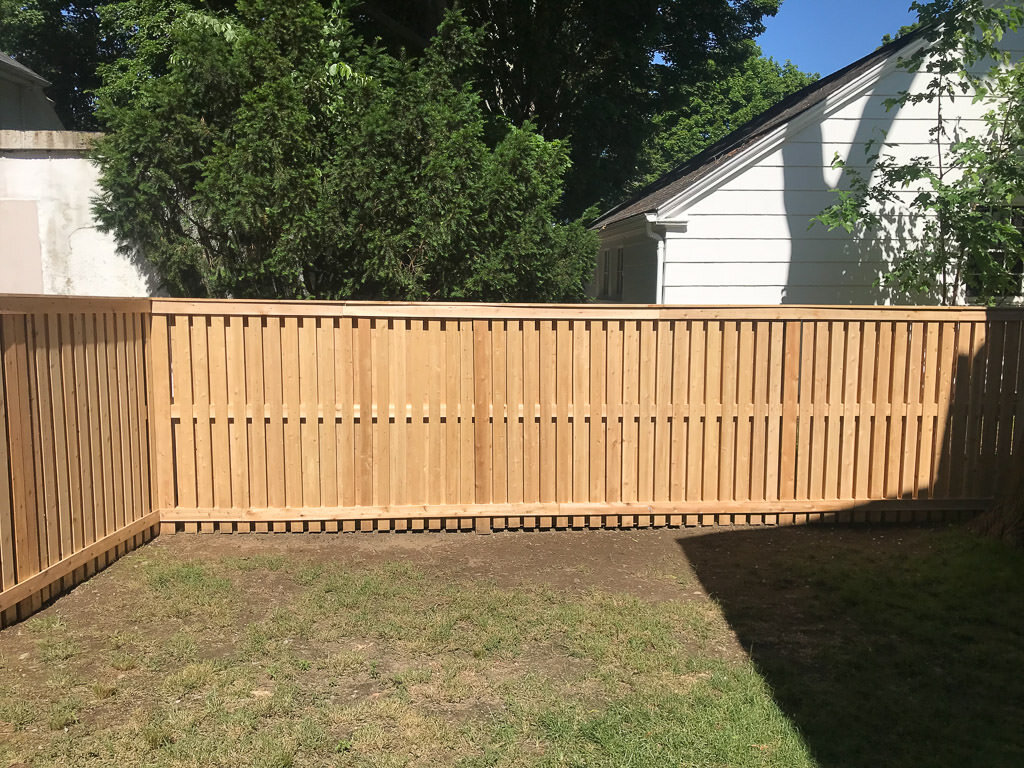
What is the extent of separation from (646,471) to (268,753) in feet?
13.1

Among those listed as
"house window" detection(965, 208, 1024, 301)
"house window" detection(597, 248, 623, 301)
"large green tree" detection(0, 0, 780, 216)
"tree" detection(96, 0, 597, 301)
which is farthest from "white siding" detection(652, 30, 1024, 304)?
"large green tree" detection(0, 0, 780, 216)

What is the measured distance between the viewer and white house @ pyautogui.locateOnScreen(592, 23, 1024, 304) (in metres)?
9.41

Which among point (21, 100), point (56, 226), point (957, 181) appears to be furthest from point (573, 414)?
point (21, 100)

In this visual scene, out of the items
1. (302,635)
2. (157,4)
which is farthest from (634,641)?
(157,4)

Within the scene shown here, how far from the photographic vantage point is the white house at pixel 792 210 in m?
9.41

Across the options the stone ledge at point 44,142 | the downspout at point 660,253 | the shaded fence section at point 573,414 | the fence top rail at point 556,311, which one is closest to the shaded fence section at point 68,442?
the shaded fence section at point 573,414

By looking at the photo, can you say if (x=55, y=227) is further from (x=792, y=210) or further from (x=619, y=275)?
(x=792, y=210)

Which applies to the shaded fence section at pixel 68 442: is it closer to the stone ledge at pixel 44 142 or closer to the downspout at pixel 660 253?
the stone ledge at pixel 44 142

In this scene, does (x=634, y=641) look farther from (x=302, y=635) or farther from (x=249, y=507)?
(x=249, y=507)

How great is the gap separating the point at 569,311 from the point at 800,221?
4354 millimetres

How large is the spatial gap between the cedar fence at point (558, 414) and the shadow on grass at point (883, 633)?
Answer: 56cm

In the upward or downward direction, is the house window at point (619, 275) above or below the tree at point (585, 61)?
below

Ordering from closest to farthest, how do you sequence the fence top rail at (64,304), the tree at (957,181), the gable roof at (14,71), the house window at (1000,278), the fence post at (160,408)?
the fence top rail at (64,304)
the fence post at (160,408)
the tree at (957,181)
the house window at (1000,278)
the gable roof at (14,71)

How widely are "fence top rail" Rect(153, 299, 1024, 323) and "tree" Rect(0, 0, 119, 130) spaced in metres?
24.5
